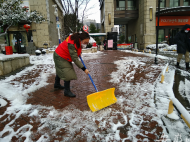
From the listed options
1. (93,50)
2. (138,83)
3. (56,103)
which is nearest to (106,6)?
(93,50)

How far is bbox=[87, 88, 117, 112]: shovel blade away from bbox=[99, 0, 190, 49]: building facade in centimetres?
2026

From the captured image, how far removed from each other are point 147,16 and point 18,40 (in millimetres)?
17751

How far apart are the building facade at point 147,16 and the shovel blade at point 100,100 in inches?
798

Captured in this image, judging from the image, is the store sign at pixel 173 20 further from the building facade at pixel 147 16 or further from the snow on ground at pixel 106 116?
the snow on ground at pixel 106 116

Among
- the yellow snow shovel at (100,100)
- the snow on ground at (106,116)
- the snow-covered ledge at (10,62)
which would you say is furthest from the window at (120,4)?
the yellow snow shovel at (100,100)

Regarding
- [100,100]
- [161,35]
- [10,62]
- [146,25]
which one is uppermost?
[146,25]

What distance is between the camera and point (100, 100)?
109 inches

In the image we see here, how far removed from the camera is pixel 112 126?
216 centimetres

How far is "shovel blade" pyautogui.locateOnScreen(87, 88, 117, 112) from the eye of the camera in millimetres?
2611

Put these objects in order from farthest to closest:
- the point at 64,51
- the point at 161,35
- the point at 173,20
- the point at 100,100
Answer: the point at 161,35, the point at 173,20, the point at 64,51, the point at 100,100

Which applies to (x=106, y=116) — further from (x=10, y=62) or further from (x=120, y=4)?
(x=120, y=4)

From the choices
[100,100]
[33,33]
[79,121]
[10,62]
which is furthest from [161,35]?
[79,121]

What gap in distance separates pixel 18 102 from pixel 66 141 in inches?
71.0

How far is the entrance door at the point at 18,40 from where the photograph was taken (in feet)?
53.9
